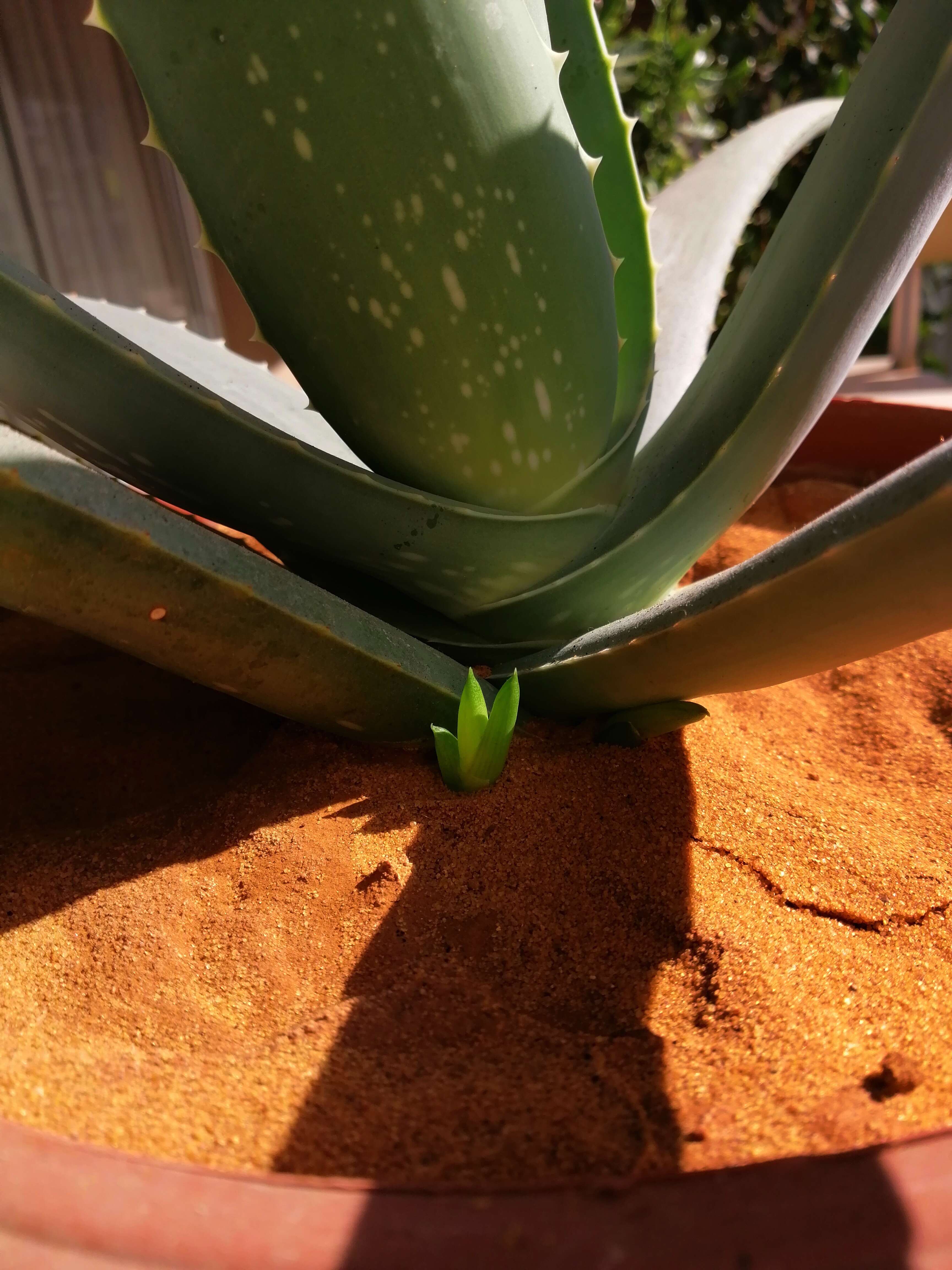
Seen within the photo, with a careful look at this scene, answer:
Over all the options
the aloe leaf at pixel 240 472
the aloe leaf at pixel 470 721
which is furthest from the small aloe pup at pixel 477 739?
the aloe leaf at pixel 240 472

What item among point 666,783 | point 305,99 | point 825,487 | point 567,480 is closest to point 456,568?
point 567,480

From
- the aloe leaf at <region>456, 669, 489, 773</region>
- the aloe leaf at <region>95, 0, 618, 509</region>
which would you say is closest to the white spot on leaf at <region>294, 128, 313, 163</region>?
the aloe leaf at <region>95, 0, 618, 509</region>

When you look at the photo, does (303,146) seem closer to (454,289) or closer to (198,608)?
(454,289)

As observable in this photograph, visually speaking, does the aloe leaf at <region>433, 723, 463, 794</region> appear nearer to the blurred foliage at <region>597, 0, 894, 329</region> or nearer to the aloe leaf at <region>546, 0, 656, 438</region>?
the aloe leaf at <region>546, 0, 656, 438</region>

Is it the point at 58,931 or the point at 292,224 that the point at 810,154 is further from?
the point at 58,931

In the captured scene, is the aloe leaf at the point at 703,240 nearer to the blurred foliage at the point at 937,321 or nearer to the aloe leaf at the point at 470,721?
the aloe leaf at the point at 470,721

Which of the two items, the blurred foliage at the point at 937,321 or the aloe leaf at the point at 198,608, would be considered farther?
the blurred foliage at the point at 937,321

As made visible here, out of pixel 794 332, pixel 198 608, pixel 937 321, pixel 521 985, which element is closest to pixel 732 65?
pixel 937 321
